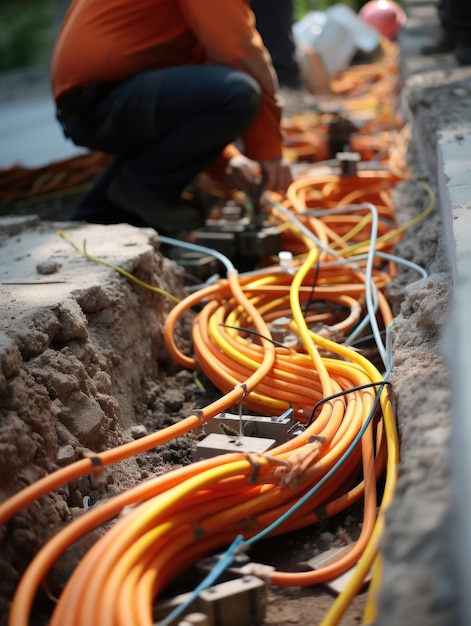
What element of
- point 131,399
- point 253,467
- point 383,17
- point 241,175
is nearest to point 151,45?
point 241,175

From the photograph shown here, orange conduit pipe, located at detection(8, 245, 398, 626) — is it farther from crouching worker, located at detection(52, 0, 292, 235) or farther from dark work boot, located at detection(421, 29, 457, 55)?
dark work boot, located at detection(421, 29, 457, 55)

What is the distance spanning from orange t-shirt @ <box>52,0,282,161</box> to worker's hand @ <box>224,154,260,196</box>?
0.10m

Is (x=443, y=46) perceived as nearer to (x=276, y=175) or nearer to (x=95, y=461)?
(x=276, y=175)

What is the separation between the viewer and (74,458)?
6.49 ft

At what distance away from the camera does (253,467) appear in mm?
1761

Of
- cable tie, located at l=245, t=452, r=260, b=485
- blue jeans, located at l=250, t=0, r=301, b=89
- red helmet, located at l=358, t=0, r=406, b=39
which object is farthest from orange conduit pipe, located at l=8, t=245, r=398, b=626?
red helmet, located at l=358, t=0, r=406, b=39

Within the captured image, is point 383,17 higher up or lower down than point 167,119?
lower down

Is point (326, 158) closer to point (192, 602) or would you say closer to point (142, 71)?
point (142, 71)

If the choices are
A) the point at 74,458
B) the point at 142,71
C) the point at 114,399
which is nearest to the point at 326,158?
the point at 142,71

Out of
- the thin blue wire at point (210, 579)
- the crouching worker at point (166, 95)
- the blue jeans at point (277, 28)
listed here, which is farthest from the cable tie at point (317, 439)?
the blue jeans at point (277, 28)

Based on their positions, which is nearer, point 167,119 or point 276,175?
point 167,119

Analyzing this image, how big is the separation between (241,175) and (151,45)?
2.26ft

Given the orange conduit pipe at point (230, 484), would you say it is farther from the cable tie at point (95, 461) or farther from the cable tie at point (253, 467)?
the cable tie at point (95, 461)

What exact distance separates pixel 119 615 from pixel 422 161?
2.94m
